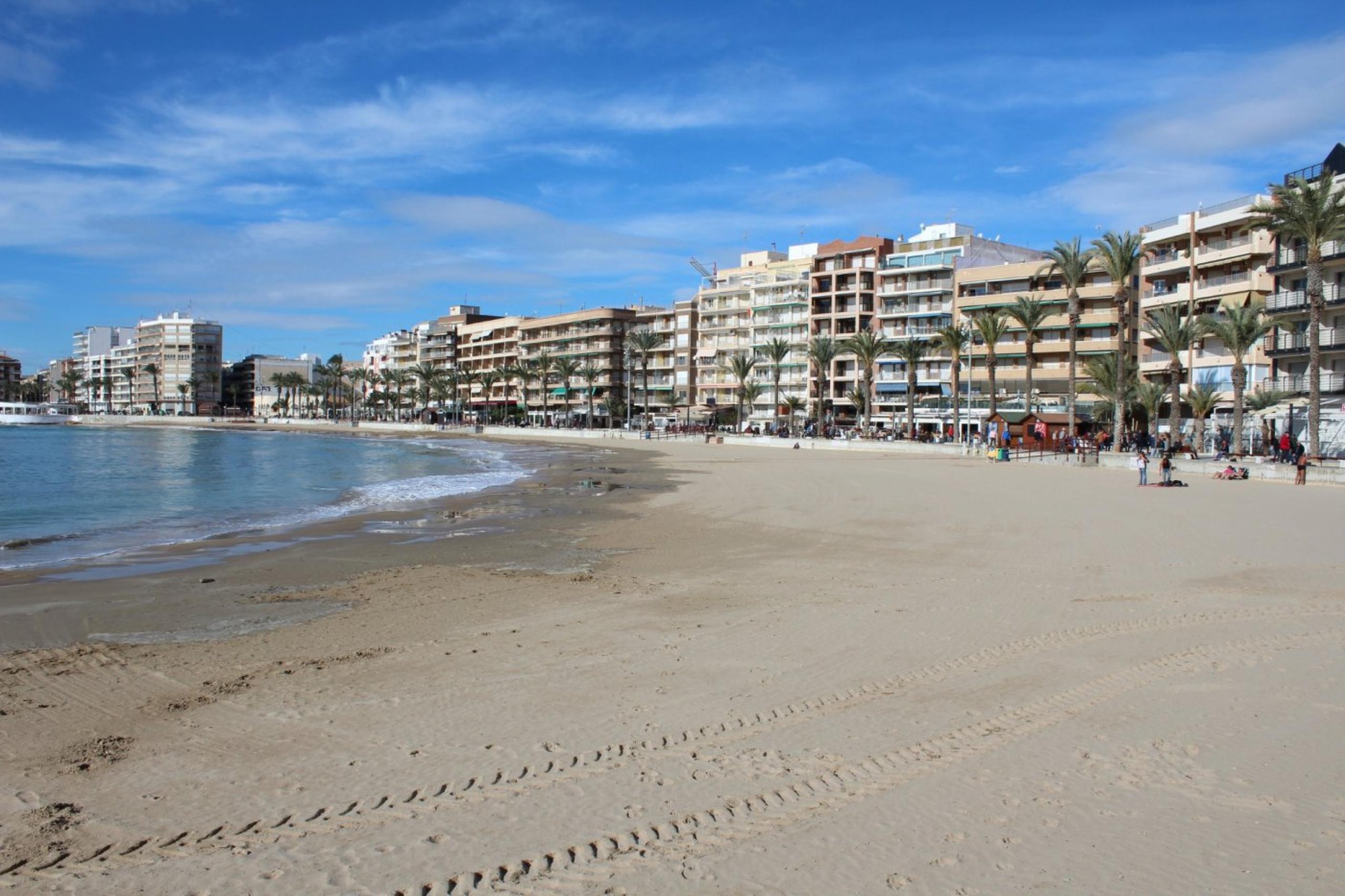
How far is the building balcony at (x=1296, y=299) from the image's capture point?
44531mm

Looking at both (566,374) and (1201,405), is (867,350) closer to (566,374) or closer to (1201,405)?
(1201,405)

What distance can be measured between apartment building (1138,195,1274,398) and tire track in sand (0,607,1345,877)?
54.4 m

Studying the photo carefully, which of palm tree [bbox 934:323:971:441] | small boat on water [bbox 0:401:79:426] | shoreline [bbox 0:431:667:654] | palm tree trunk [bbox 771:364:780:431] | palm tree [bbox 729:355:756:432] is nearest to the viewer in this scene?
shoreline [bbox 0:431:667:654]

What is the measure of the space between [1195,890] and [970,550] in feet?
38.0

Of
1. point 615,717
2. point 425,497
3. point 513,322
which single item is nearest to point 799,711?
point 615,717

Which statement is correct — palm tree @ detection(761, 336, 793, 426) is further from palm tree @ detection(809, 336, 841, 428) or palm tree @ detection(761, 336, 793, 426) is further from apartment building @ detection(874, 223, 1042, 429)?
apartment building @ detection(874, 223, 1042, 429)

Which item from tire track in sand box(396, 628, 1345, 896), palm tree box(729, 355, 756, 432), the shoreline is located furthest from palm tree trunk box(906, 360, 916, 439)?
tire track in sand box(396, 628, 1345, 896)

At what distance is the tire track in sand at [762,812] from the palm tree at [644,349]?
95007 mm

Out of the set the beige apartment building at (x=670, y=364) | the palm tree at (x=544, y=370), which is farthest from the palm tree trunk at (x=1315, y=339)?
the palm tree at (x=544, y=370)

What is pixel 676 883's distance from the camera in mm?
4156

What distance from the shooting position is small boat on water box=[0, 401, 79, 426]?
150 meters

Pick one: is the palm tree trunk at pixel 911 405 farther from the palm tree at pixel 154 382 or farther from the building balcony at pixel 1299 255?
the palm tree at pixel 154 382

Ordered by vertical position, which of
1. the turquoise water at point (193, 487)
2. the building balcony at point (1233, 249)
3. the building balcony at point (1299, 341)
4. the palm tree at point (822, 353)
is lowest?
the turquoise water at point (193, 487)

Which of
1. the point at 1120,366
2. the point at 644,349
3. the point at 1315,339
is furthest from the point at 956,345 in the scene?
the point at 644,349
